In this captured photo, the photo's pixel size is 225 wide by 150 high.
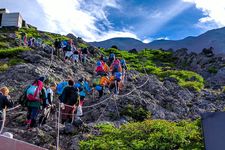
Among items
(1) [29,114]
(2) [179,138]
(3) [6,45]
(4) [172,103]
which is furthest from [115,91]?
(3) [6,45]

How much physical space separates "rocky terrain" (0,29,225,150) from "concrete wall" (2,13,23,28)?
29.2 metres

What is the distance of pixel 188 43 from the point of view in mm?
94938

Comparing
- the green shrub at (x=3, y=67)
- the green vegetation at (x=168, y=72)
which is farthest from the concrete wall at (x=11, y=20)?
the green shrub at (x=3, y=67)

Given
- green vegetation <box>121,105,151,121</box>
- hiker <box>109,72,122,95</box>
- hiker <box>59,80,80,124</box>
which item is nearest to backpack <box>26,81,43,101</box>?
hiker <box>59,80,80,124</box>

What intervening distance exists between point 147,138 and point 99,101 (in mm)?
7334

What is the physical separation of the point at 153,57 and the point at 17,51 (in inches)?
1118

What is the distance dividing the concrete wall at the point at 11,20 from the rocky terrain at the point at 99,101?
2924cm

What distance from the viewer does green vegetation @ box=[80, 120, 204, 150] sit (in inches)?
496

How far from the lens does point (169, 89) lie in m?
26.3

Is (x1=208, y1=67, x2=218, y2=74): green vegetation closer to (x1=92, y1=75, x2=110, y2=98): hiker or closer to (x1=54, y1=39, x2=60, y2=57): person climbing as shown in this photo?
(x1=54, y1=39, x2=60, y2=57): person climbing

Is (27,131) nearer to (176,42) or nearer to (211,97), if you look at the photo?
(211,97)

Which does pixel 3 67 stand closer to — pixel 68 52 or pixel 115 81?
pixel 68 52

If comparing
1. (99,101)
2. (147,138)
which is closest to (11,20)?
(99,101)

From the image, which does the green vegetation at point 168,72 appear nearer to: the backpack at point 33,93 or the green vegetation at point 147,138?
the green vegetation at point 147,138
